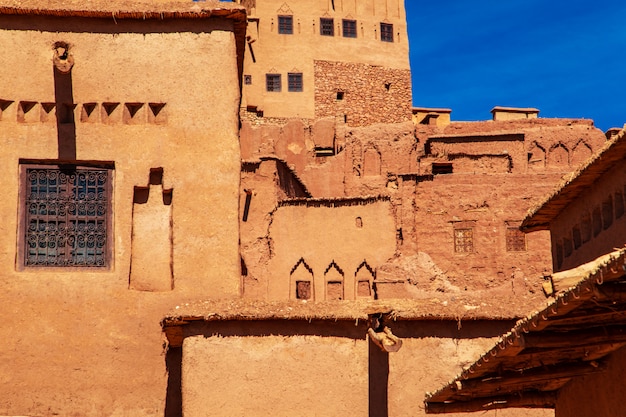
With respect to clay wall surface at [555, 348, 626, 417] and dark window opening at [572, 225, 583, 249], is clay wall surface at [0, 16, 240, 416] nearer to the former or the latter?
dark window opening at [572, 225, 583, 249]

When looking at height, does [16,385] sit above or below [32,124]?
below

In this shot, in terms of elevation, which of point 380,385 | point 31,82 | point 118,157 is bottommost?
point 380,385

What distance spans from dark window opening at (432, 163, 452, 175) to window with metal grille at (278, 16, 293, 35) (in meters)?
13.1

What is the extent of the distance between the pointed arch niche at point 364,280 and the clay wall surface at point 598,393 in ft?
63.0

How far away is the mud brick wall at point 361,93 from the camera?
148 ft

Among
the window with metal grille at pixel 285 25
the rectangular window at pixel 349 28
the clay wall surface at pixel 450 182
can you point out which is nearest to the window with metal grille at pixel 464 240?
the clay wall surface at pixel 450 182

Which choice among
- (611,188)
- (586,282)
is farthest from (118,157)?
(586,282)

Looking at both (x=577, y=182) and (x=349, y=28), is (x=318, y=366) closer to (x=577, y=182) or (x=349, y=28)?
(x=577, y=182)

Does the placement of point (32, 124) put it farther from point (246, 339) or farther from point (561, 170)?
point (561, 170)

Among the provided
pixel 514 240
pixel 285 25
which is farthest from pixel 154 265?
pixel 285 25

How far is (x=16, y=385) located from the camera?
14102 millimetres

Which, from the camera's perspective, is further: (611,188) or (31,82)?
(31,82)

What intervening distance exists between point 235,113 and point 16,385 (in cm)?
471

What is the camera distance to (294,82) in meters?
44.8
